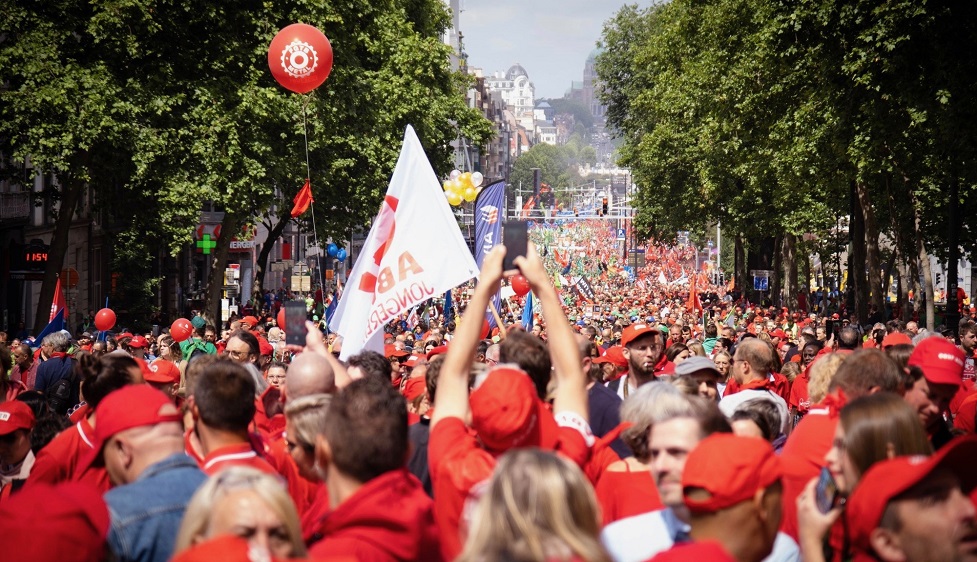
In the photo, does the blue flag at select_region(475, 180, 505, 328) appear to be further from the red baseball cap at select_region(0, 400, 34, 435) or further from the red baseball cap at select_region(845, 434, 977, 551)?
the red baseball cap at select_region(845, 434, 977, 551)

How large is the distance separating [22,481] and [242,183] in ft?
68.5

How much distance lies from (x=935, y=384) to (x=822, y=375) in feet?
1.85

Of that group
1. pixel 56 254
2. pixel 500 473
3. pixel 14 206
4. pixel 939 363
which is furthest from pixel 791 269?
pixel 500 473

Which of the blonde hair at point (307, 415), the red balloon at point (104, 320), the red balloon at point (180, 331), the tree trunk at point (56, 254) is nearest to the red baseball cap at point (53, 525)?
the blonde hair at point (307, 415)

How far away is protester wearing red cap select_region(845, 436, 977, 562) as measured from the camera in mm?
3314

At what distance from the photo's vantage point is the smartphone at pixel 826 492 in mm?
4148

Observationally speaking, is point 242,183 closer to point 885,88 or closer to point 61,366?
point 885,88

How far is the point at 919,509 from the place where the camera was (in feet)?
11.0

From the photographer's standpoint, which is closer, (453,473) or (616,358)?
(453,473)

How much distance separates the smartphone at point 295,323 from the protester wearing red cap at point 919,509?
2.93 m

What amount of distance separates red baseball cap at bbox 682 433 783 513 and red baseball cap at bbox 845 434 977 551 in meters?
0.26

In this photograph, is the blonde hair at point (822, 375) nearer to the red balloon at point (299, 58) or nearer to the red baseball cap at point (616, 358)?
the red baseball cap at point (616, 358)

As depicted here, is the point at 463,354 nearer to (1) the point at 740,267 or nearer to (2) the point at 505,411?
(2) the point at 505,411

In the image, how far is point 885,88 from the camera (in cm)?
2112
